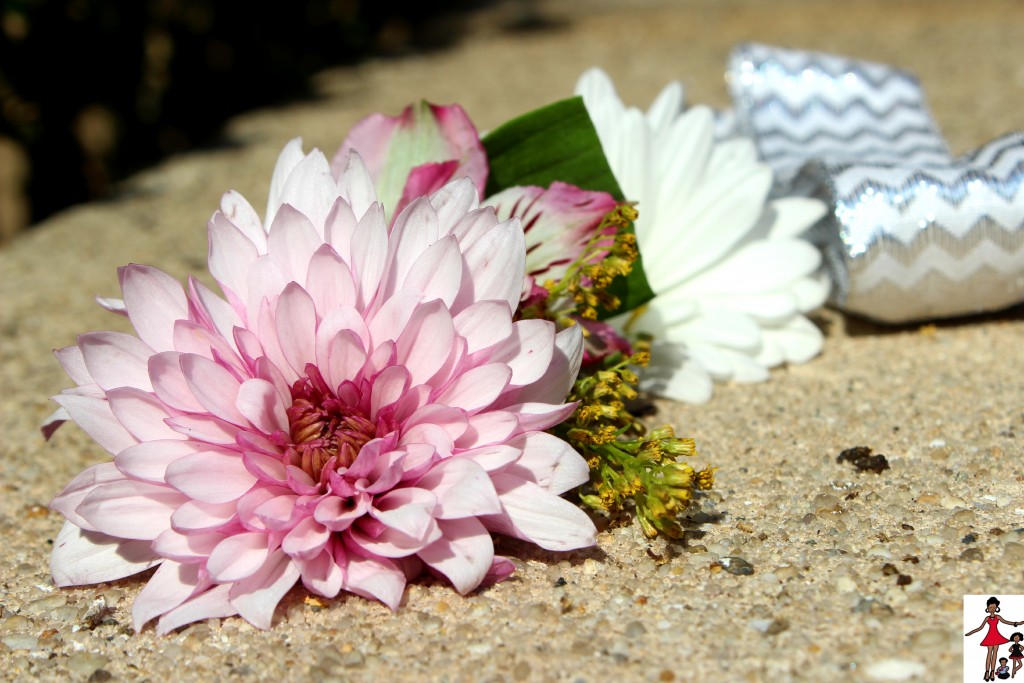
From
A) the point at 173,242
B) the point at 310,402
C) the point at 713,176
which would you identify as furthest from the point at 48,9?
the point at 310,402

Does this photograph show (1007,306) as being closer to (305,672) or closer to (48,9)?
(305,672)

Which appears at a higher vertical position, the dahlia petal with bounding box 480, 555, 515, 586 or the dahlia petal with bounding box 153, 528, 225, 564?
the dahlia petal with bounding box 153, 528, 225, 564

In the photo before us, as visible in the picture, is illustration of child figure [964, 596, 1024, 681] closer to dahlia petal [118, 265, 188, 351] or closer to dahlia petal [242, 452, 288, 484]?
dahlia petal [242, 452, 288, 484]

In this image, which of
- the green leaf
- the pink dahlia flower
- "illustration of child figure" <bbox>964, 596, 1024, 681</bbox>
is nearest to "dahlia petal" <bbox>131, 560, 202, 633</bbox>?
the pink dahlia flower

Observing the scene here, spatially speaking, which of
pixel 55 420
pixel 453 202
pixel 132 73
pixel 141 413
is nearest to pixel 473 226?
pixel 453 202

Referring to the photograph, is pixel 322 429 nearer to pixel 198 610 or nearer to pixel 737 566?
pixel 198 610

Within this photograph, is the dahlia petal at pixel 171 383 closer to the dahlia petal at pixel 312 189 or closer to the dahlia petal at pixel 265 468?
the dahlia petal at pixel 265 468
